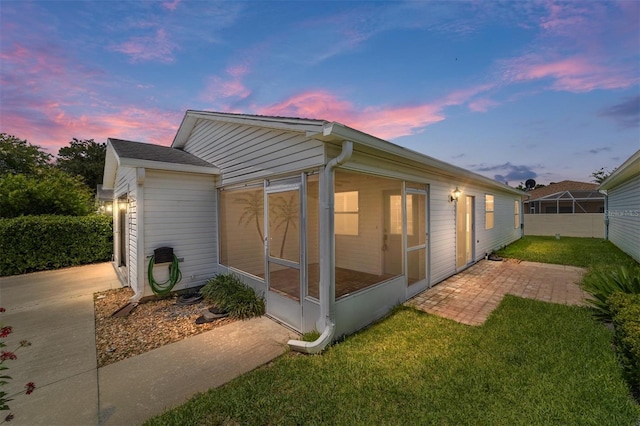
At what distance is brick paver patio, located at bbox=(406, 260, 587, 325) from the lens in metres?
4.62

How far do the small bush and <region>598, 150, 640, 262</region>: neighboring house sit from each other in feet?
29.5

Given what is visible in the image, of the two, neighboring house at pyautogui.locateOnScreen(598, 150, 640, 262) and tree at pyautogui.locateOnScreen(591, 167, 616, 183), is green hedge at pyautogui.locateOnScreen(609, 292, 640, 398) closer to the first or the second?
neighboring house at pyautogui.locateOnScreen(598, 150, 640, 262)

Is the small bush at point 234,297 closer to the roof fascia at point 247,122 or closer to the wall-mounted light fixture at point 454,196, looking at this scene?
the roof fascia at point 247,122

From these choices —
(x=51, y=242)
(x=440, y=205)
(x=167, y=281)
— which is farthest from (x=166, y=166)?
(x=51, y=242)

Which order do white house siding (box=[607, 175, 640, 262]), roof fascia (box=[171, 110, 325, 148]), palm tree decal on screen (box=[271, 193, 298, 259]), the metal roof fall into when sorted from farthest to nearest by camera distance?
1. the metal roof
2. white house siding (box=[607, 175, 640, 262])
3. palm tree decal on screen (box=[271, 193, 298, 259])
4. roof fascia (box=[171, 110, 325, 148])

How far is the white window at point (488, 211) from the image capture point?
9.28 metres

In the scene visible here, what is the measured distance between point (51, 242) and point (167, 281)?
245 inches

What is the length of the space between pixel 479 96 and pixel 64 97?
13.1 metres

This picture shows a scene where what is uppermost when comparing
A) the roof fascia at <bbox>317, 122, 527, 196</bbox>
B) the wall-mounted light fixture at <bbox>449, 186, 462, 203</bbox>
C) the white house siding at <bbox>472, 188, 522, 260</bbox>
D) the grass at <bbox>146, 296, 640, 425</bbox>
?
the roof fascia at <bbox>317, 122, 527, 196</bbox>

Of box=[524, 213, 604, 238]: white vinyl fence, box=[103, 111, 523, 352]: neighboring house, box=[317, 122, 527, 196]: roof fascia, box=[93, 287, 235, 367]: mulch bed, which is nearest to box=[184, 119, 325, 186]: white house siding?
box=[103, 111, 523, 352]: neighboring house

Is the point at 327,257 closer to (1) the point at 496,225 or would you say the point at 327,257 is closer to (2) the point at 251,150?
(2) the point at 251,150

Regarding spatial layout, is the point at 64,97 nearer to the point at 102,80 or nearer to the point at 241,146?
the point at 102,80

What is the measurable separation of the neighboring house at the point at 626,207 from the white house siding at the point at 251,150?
7.69m

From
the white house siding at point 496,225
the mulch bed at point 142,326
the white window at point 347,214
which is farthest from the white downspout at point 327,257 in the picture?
the white house siding at point 496,225
